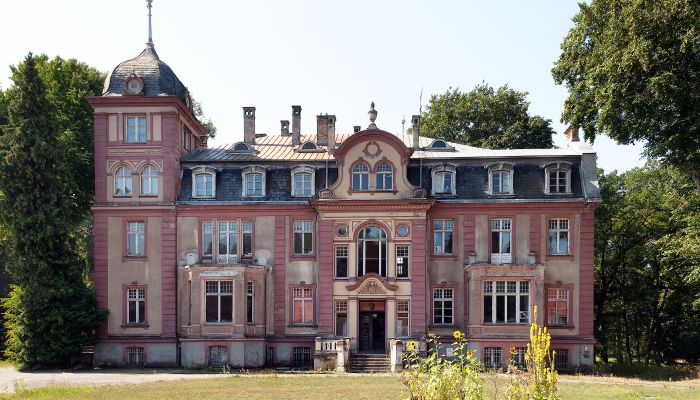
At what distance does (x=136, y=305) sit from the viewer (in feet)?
122

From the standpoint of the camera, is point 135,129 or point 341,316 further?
point 135,129

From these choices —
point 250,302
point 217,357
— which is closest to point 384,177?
point 250,302

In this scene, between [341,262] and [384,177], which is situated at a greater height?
[384,177]

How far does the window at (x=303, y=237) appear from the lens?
37.8m

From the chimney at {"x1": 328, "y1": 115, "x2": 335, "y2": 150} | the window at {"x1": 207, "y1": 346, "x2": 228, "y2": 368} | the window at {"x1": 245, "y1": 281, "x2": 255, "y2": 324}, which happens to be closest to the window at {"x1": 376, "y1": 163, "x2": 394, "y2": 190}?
the chimney at {"x1": 328, "y1": 115, "x2": 335, "y2": 150}

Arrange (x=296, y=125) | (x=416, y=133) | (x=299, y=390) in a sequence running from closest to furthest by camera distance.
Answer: (x=299, y=390) < (x=416, y=133) < (x=296, y=125)

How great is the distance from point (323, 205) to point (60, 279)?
13113 mm

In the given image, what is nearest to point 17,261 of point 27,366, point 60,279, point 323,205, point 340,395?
point 60,279

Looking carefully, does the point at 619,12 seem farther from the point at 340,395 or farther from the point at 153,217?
the point at 153,217

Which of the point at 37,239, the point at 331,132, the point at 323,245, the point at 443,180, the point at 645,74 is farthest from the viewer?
the point at 331,132

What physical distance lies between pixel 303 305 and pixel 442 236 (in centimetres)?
789

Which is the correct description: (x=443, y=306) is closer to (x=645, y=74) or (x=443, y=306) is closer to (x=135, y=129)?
(x=645, y=74)

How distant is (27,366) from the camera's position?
34.8 meters

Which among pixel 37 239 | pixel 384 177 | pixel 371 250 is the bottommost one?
pixel 371 250
